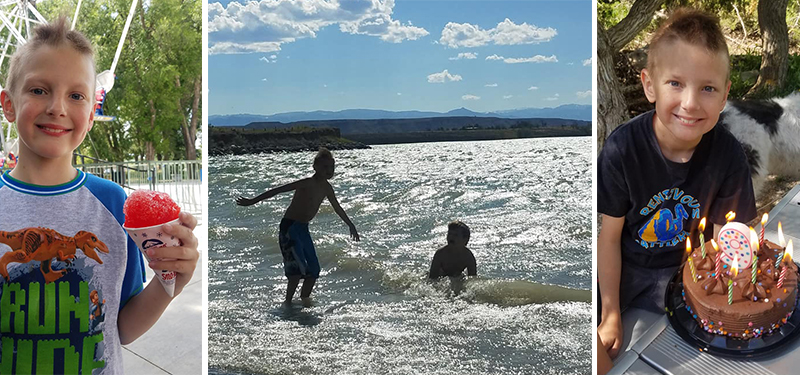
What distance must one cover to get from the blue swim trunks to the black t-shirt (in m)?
1.30

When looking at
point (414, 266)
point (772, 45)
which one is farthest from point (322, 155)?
point (772, 45)

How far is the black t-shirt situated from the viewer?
1.24 m

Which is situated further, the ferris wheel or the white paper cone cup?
the ferris wheel

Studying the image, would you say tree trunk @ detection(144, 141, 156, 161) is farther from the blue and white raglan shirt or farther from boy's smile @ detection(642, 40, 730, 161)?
boy's smile @ detection(642, 40, 730, 161)

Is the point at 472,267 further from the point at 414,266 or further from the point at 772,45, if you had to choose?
the point at 772,45

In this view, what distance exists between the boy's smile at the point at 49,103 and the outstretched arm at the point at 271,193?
3.57 ft

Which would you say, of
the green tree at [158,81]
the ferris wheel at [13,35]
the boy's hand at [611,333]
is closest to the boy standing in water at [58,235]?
the ferris wheel at [13,35]

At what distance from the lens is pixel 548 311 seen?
2.31 meters

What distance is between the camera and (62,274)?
0.74 m

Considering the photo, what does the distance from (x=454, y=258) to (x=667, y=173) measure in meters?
1.25

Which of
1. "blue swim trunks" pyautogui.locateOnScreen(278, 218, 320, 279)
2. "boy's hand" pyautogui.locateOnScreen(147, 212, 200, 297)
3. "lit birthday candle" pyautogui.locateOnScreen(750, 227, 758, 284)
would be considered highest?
"boy's hand" pyautogui.locateOnScreen(147, 212, 200, 297)

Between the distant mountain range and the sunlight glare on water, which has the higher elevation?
the distant mountain range

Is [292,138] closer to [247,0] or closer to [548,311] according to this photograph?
[247,0]

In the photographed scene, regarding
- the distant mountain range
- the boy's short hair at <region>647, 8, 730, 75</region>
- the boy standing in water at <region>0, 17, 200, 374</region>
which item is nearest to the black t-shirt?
the boy's short hair at <region>647, 8, 730, 75</region>
